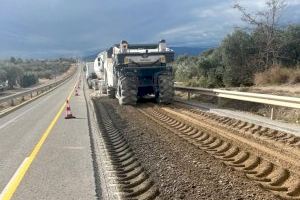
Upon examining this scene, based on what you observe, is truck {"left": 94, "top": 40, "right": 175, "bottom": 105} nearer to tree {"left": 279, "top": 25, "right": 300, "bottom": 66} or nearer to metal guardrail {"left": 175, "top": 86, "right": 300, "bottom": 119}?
metal guardrail {"left": 175, "top": 86, "right": 300, "bottom": 119}

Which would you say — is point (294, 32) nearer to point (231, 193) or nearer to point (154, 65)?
point (154, 65)

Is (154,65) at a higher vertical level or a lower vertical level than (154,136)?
higher

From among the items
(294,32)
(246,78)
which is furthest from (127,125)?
(294,32)

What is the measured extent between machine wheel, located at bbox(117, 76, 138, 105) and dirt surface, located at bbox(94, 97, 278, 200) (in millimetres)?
10197

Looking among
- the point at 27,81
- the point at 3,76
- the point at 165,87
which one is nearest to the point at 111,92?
the point at 165,87

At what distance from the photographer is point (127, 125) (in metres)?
17.0

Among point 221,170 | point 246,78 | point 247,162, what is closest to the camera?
point 221,170

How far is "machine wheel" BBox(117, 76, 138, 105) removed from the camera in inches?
962

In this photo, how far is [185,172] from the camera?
8812mm

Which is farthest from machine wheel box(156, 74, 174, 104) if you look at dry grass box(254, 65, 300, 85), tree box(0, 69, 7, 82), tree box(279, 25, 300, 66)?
tree box(0, 69, 7, 82)

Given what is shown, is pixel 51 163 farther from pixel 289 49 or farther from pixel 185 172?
pixel 289 49

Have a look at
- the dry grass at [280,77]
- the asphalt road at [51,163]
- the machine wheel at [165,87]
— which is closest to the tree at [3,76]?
the machine wheel at [165,87]

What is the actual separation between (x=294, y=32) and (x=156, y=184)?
1171 inches

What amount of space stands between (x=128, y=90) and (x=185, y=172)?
1603 centimetres
